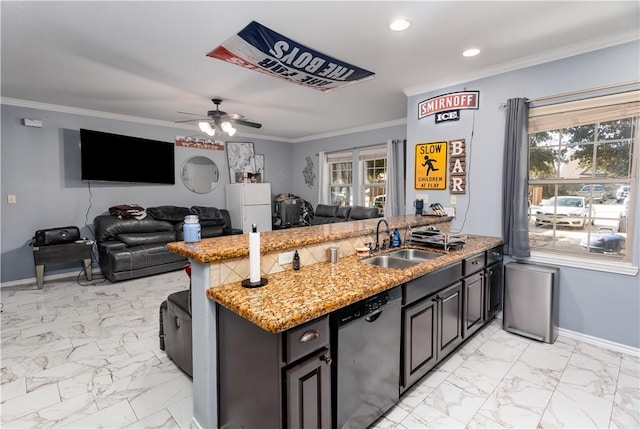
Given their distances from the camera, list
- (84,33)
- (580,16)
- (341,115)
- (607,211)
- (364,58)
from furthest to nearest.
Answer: (341,115)
(364,58)
(607,211)
(84,33)
(580,16)

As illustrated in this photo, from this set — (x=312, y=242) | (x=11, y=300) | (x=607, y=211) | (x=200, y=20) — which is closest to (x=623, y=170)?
(x=607, y=211)

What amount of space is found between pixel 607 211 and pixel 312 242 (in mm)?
2683

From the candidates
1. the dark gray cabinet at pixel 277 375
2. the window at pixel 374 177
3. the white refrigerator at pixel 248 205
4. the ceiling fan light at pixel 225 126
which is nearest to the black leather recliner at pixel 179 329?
the dark gray cabinet at pixel 277 375

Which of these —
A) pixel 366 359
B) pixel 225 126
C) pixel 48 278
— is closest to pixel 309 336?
pixel 366 359

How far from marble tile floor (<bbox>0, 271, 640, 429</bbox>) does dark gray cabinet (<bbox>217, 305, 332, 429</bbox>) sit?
25.9 inches

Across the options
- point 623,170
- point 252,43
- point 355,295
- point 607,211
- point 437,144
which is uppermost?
point 252,43

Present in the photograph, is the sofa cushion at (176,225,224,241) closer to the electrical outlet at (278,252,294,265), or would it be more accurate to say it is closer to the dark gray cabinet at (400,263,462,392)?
the electrical outlet at (278,252,294,265)

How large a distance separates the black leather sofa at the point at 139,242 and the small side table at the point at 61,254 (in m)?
0.21

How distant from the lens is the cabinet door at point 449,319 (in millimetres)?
2205

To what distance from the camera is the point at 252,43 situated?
2.43m

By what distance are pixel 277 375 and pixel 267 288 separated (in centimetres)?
44

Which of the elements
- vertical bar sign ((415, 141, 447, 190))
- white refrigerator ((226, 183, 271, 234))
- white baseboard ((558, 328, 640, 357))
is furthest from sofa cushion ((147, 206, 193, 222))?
white baseboard ((558, 328, 640, 357))

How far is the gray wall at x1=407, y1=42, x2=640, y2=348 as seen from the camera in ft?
8.34

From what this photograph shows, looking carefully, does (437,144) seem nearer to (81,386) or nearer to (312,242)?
(312,242)
